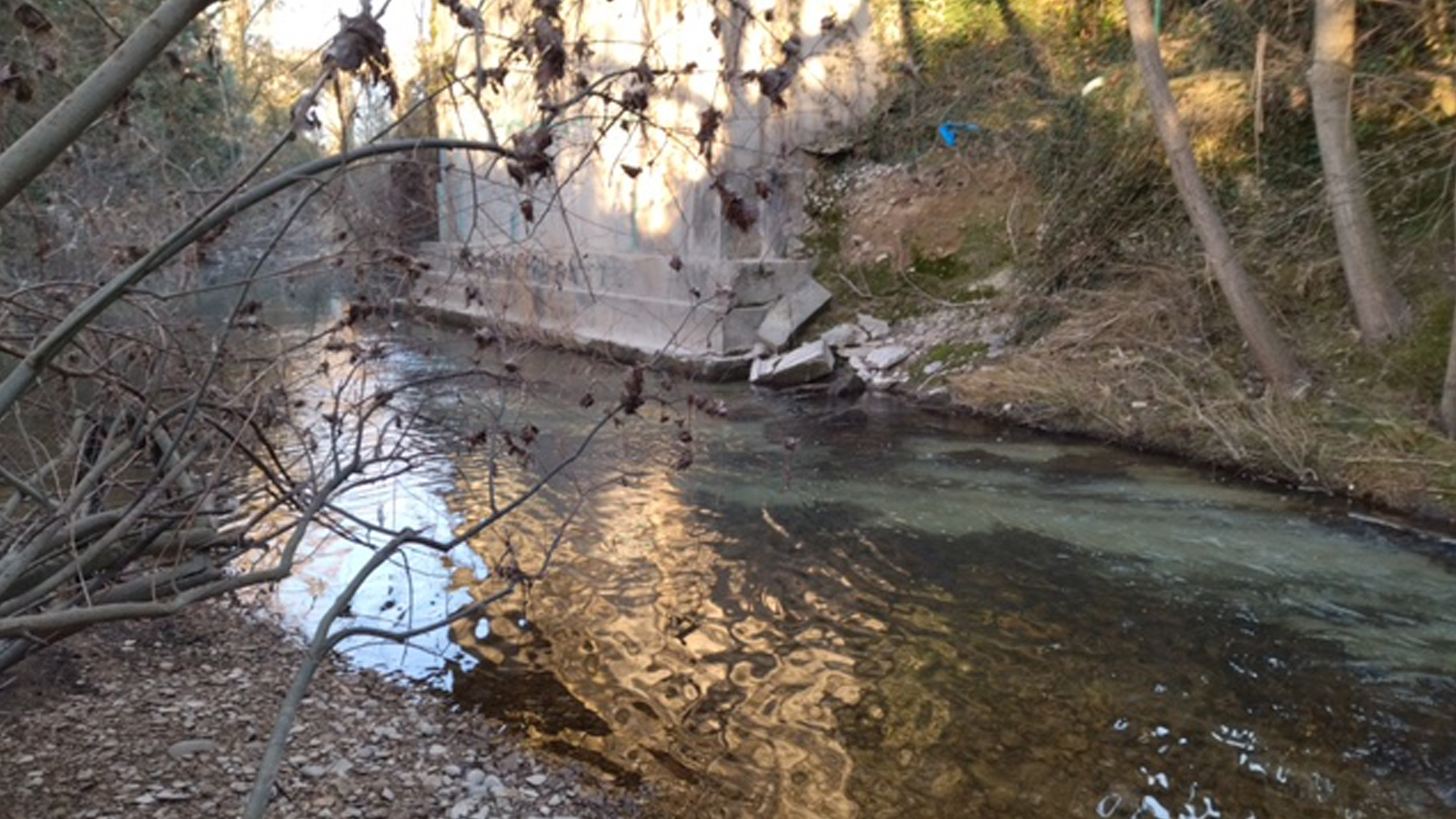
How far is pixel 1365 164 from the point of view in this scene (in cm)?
966

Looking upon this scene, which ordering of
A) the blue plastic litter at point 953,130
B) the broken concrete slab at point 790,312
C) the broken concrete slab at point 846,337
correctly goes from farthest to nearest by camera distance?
the blue plastic litter at point 953,130 → the broken concrete slab at point 790,312 → the broken concrete slab at point 846,337

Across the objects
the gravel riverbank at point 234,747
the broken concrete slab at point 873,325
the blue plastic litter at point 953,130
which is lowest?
the gravel riverbank at point 234,747

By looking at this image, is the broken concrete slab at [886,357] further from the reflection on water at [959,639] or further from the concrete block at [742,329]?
the reflection on water at [959,639]

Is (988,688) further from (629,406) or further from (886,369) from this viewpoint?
(886,369)

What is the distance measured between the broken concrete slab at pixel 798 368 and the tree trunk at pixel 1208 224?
453 cm

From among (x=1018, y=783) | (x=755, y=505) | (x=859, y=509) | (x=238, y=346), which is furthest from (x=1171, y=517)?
(x=238, y=346)

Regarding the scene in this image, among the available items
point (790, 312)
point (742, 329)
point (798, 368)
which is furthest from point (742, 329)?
point (798, 368)

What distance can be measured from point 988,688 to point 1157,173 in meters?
7.90

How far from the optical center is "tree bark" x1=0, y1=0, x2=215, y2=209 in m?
1.90

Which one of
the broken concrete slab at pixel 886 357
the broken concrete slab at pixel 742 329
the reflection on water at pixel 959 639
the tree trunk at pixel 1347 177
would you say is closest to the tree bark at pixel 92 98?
the reflection on water at pixel 959 639

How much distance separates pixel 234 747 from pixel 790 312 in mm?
10344

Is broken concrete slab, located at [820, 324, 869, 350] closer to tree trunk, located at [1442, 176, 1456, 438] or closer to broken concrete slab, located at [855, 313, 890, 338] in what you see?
broken concrete slab, located at [855, 313, 890, 338]

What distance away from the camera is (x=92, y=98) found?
190cm

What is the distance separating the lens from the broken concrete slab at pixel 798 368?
506 inches
